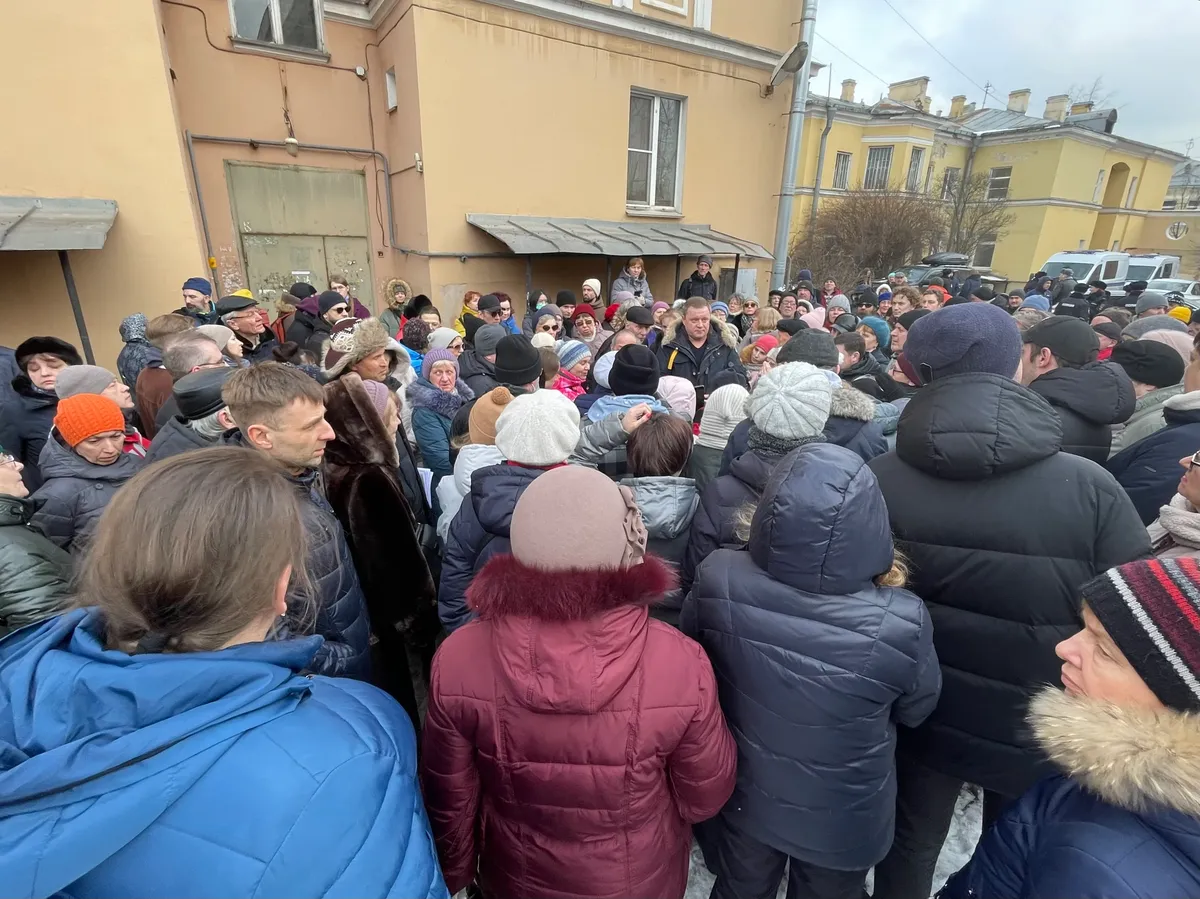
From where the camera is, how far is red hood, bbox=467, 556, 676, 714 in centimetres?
118

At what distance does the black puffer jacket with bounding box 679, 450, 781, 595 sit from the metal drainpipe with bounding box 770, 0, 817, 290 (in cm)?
1109

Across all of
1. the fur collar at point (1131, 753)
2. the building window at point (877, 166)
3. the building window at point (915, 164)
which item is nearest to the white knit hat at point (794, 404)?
the fur collar at point (1131, 753)

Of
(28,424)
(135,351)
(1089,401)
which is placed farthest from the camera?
(135,351)

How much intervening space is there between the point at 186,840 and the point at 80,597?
53 cm

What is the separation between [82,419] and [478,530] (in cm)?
166

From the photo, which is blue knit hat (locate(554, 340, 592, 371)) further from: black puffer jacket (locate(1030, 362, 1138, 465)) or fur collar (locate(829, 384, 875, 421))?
black puffer jacket (locate(1030, 362, 1138, 465))

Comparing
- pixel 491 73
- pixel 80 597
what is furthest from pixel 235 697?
pixel 491 73

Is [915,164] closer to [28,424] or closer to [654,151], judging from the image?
[654,151]

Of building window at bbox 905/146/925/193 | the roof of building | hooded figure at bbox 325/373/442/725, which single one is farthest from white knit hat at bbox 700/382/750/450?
building window at bbox 905/146/925/193

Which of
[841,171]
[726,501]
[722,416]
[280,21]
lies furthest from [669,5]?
[841,171]

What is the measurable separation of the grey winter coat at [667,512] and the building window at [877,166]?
100ft

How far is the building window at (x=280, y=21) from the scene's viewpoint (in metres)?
8.72

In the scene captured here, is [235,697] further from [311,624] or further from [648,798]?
[648,798]

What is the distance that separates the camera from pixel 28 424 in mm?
3303
